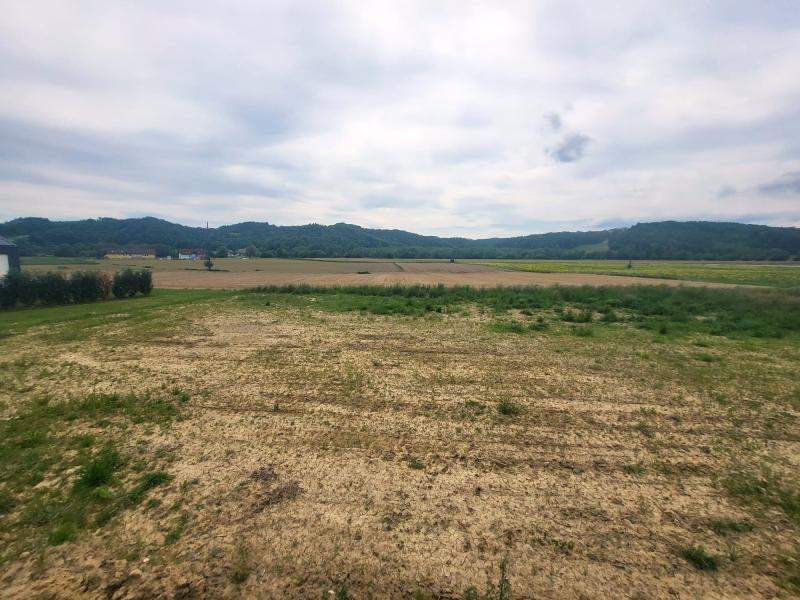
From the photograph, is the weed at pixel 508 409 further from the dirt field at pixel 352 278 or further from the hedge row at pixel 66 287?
the dirt field at pixel 352 278

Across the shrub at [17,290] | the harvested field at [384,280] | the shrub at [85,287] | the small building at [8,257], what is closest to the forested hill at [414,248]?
the harvested field at [384,280]

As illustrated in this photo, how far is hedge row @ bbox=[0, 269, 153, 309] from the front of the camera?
23250mm

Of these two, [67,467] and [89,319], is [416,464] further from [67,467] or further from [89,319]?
[89,319]

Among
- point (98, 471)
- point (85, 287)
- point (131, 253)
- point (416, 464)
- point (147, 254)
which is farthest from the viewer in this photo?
point (147, 254)

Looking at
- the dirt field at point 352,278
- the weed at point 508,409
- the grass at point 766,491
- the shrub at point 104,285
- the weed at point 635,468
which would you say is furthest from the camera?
the dirt field at point 352,278

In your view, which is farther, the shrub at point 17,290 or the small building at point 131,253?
the small building at point 131,253

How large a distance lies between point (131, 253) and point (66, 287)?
108 meters

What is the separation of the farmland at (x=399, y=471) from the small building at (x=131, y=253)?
117375 millimetres

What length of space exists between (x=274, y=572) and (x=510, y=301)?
2410 centimetres

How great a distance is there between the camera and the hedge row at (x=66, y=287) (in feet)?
76.3

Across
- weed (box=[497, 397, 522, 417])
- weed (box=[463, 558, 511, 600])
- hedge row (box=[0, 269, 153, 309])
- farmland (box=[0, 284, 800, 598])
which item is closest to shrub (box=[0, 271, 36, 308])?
hedge row (box=[0, 269, 153, 309])

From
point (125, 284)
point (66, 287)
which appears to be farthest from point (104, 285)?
point (66, 287)

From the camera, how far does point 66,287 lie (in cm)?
2558

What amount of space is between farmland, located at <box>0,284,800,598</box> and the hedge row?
1496cm
